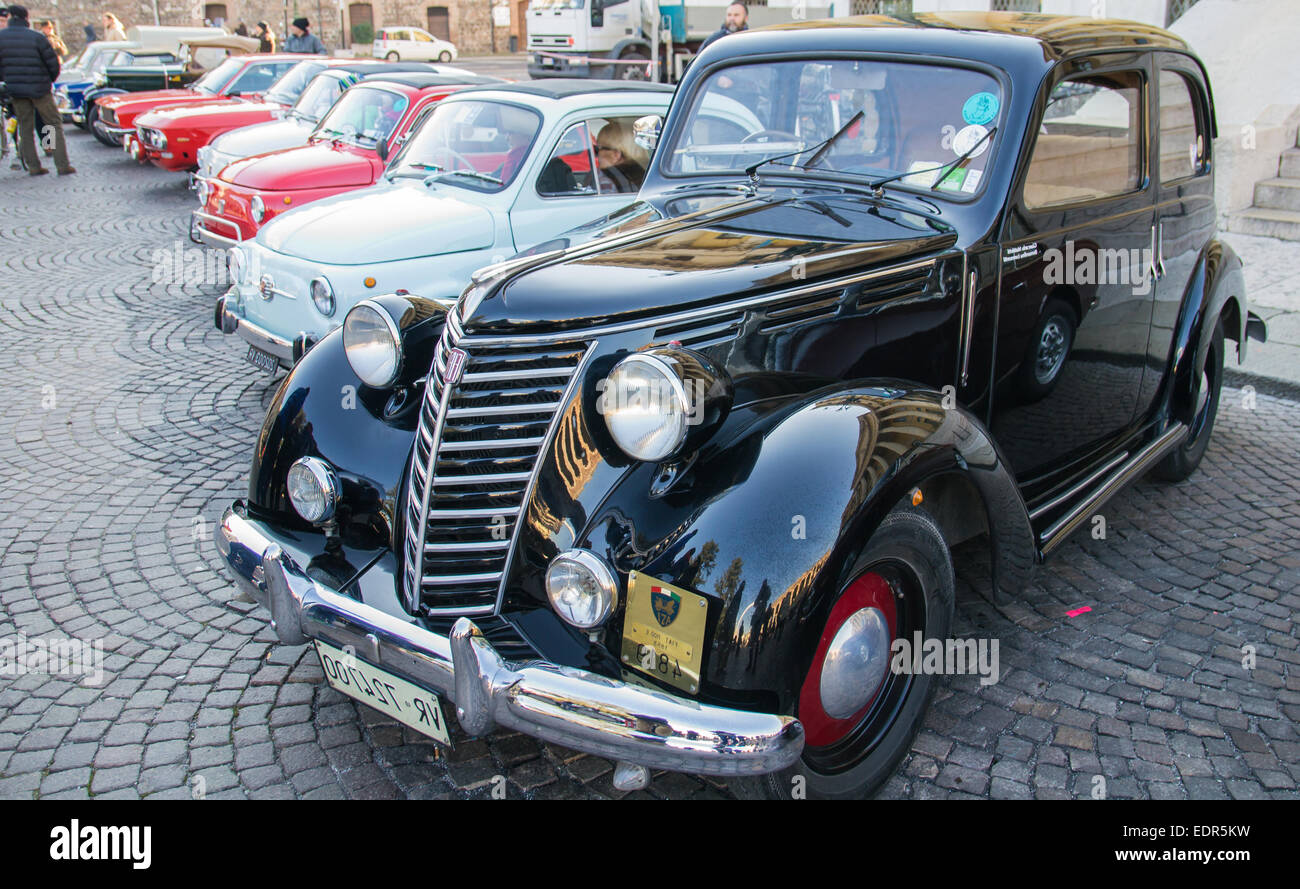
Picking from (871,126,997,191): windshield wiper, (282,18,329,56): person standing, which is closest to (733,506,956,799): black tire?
(871,126,997,191): windshield wiper

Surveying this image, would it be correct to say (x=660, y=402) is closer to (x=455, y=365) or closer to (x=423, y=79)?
(x=455, y=365)

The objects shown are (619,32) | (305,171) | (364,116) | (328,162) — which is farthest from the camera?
(619,32)

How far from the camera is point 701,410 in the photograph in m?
2.30

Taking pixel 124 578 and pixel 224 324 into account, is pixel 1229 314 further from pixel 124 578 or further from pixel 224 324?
pixel 224 324

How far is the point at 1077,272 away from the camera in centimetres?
351

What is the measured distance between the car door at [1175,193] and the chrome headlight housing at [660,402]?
2.54m

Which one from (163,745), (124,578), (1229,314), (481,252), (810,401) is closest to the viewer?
(810,401)

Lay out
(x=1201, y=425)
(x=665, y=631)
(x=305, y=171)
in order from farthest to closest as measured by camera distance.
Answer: (x=305, y=171), (x=1201, y=425), (x=665, y=631)

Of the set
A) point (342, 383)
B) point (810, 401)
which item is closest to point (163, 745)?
point (342, 383)

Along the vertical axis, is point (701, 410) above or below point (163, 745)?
above

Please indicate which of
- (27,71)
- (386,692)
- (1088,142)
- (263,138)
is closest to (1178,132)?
(1088,142)

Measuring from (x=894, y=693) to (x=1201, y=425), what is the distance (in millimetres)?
2936
